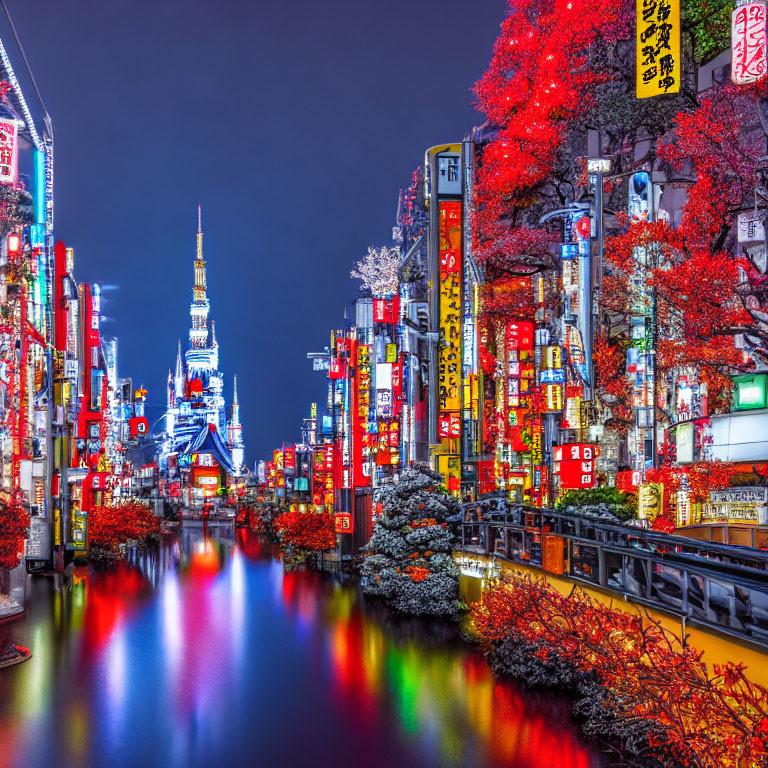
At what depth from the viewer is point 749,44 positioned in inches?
647

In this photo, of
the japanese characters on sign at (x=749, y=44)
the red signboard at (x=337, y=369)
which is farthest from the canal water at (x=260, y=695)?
the red signboard at (x=337, y=369)

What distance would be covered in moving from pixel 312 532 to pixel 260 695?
2253 centimetres

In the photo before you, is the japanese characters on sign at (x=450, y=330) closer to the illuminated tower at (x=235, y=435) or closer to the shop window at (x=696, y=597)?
the shop window at (x=696, y=597)

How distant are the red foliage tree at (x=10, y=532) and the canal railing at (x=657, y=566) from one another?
1009 cm

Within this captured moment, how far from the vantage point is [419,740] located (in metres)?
11.7

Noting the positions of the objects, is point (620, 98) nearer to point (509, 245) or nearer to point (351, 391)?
point (509, 245)

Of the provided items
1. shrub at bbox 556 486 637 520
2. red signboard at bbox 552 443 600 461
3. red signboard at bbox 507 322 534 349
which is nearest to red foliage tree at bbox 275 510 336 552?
red signboard at bbox 507 322 534 349

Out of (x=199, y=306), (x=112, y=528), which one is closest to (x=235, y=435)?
(x=199, y=306)

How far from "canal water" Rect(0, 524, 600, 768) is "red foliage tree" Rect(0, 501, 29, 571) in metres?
1.76

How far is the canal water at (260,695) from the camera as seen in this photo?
36.8 ft

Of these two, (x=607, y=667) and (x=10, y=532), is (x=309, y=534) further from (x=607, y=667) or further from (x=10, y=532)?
(x=607, y=667)

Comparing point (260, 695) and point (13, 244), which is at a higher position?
point (13, 244)

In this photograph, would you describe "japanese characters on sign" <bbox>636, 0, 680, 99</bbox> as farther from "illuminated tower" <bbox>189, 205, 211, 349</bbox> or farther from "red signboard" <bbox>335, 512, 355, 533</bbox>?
"illuminated tower" <bbox>189, 205, 211, 349</bbox>

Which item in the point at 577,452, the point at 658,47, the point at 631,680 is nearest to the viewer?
the point at 631,680
